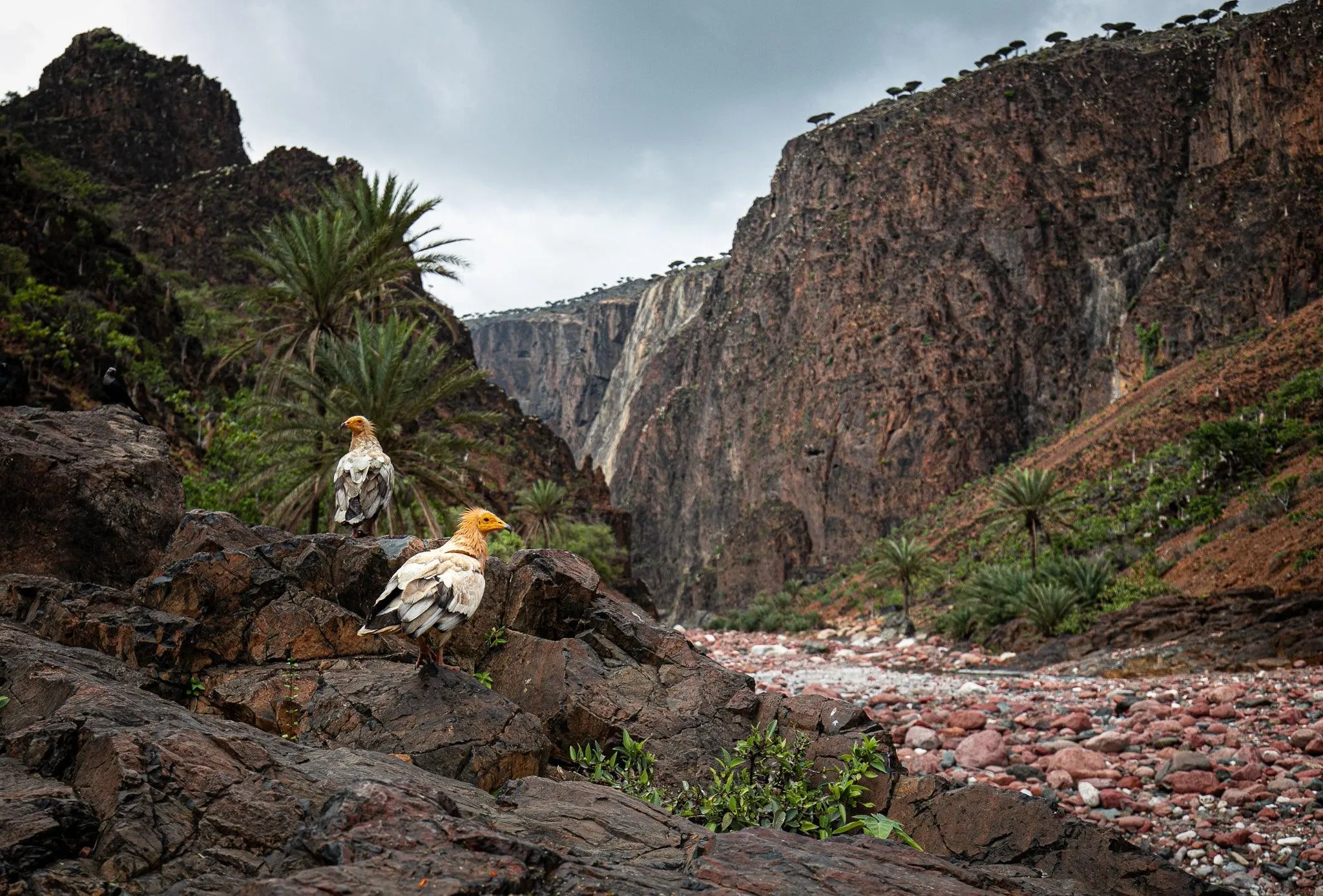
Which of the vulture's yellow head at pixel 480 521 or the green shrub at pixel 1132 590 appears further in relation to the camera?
the green shrub at pixel 1132 590

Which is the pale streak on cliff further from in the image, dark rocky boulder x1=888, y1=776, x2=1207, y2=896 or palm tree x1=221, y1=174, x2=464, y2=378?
dark rocky boulder x1=888, y1=776, x2=1207, y2=896

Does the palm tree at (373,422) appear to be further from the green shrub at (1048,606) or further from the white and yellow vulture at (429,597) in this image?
the green shrub at (1048,606)

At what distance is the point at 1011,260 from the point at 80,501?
6757 cm

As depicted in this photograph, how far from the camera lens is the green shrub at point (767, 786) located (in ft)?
14.4

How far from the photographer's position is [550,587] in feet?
19.4

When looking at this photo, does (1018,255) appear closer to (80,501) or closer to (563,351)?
(80,501)

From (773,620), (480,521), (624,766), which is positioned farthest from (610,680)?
(773,620)

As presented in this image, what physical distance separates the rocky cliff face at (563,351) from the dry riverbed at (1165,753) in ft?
420

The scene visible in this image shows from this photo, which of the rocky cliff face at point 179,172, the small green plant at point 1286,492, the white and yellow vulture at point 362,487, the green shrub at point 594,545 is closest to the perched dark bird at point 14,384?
the white and yellow vulture at point 362,487

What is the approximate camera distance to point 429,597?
4234 mm

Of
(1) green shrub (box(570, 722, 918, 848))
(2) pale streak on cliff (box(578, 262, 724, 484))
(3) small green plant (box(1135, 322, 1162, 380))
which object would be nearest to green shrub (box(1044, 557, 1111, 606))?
(1) green shrub (box(570, 722, 918, 848))

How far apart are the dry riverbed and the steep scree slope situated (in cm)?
4699

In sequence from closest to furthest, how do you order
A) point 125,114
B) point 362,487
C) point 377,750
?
point 377,750 < point 362,487 < point 125,114

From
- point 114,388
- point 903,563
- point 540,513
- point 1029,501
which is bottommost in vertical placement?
point 903,563
